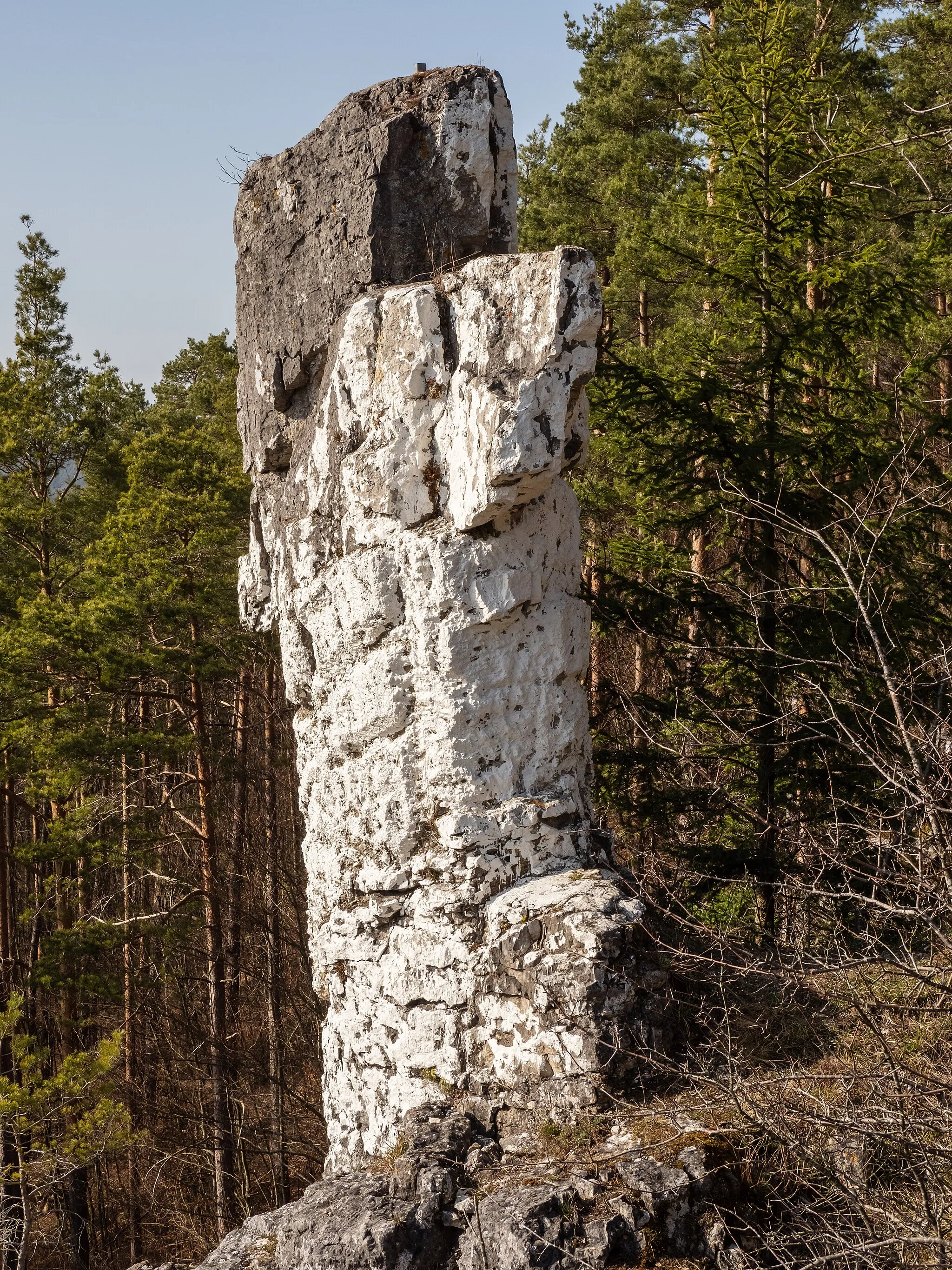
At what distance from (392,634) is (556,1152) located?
2879mm

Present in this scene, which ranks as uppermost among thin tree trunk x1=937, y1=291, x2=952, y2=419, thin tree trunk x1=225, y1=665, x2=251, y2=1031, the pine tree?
thin tree trunk x1=937, y1=291, x2=952, y2=419

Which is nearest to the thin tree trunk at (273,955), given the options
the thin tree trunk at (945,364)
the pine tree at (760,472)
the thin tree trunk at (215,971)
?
the thin tree trunk at (215,971)

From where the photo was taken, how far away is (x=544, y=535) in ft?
Result: 21.5

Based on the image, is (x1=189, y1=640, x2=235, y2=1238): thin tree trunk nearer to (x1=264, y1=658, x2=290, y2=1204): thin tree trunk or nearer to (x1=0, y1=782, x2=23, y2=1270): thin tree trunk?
(x1=264, y1=658, x2=290, y2=1204): thin tree trunk

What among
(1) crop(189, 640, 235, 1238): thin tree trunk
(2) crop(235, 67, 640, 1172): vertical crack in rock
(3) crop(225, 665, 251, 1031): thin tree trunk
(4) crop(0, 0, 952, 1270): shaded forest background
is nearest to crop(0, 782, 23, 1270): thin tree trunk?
(4) crop(0, 0, 952, 1270): shaded forest background

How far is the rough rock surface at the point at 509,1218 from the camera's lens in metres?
4.58

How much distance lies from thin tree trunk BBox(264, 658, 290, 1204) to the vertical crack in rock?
6.92 m

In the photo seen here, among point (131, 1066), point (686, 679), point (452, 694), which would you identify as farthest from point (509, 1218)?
point (131, 1066)

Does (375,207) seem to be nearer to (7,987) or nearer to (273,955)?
(273,955)

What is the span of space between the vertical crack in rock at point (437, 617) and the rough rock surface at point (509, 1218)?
56cm

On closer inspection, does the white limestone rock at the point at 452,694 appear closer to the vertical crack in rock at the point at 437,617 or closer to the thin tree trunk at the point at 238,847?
the vertical crack in rock at the point at 437,617

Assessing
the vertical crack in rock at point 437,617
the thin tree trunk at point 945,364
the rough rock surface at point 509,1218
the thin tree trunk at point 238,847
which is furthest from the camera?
the thin tree trunk at point 238,847

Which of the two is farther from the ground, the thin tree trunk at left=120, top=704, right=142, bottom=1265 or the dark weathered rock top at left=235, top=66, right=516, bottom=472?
the dark weathered rock top at left=235, top=66, right=516, bottom=472

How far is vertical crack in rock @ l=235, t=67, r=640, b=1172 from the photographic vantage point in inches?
233
